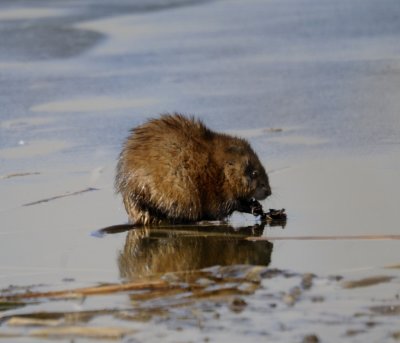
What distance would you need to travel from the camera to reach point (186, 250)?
5.91 metres

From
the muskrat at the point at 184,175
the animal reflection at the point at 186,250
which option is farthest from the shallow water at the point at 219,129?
the muskrat at the point at 184,175

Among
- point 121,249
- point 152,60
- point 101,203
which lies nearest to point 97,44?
point 152,60

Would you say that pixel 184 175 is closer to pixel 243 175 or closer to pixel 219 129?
pixel 243 175

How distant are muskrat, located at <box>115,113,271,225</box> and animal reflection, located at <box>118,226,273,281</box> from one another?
7.1 inches

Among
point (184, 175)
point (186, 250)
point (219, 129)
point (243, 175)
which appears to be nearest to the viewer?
point (186, 250)

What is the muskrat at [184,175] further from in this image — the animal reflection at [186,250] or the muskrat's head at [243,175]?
the animal reflection at [186,250]

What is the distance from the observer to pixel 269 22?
14914mm

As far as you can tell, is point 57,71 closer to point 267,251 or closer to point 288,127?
point 288,127

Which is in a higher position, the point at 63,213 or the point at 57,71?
the point at 57,71

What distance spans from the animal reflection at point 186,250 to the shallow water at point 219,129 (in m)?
0.02

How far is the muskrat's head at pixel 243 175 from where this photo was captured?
6859 millimetres

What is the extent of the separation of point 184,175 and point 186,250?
861 mm

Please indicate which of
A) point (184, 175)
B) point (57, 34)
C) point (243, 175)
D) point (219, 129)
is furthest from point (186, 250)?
point (57, 34)

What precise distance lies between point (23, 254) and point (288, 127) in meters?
3.94
